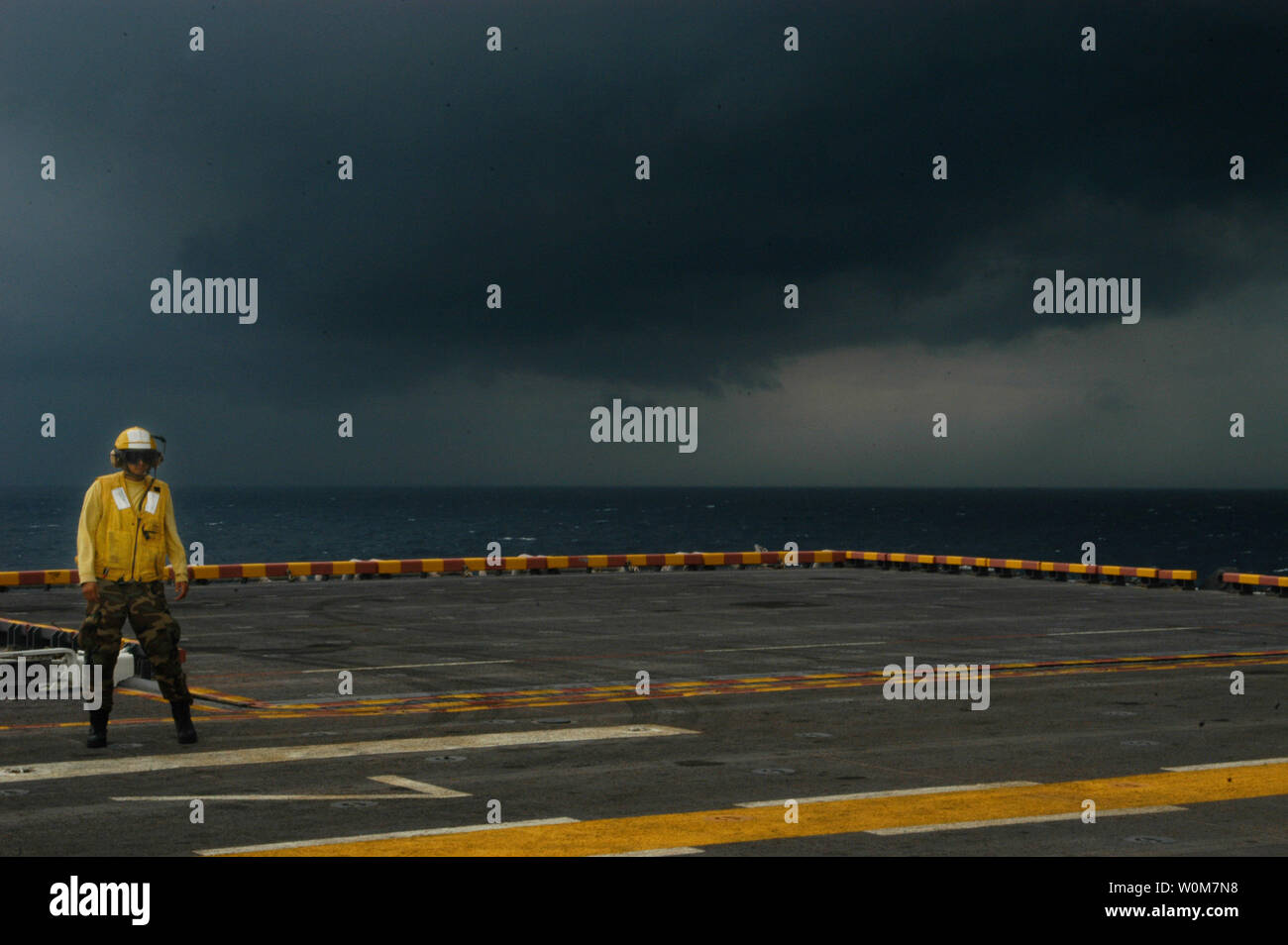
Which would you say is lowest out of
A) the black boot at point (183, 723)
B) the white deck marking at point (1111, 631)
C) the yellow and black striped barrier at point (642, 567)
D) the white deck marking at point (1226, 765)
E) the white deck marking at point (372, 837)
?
the white deck marking at point (1226, 765)

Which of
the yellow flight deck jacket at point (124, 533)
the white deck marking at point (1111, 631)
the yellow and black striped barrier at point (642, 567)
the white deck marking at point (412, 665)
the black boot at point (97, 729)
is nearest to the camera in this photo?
the yellow flight deck jacket at point (124, 533)

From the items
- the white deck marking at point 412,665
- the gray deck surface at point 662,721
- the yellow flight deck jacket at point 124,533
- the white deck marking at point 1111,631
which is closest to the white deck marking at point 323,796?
the gray deck surface at point 662,721

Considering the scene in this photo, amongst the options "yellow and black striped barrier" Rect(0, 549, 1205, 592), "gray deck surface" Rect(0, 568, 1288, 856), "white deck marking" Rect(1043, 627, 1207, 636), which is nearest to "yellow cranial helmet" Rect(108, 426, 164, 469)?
"gray deck surface" Rect(0, 568, 1288, 856)

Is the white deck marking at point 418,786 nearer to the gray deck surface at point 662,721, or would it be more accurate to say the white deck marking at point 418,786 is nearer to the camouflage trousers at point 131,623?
the gray deck surface at point 662,721

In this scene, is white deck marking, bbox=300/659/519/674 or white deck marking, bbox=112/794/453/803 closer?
white deck marking, bbox=112/794/453/803

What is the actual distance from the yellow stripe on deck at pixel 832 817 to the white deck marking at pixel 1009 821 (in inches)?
1.6

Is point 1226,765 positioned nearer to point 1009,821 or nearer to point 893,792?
point 893,792

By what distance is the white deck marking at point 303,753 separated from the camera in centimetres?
1297

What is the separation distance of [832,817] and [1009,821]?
1.23m

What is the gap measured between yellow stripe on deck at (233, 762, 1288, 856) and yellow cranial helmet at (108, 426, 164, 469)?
5.14 m

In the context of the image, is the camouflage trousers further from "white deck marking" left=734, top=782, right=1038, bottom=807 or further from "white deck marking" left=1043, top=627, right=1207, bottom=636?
"white deck marking" left=1043, top=627, right=1207, bottom=636

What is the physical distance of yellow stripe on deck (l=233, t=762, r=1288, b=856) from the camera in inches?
395
